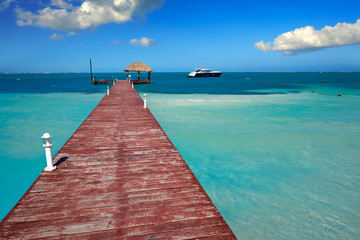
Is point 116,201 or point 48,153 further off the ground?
point 48,153

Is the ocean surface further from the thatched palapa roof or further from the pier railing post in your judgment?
the thatched palapa roof

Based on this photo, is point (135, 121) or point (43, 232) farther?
point (135, 121)

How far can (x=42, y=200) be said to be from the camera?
4012 millimetres

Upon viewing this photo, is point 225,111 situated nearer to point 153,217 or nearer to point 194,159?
point 194,159

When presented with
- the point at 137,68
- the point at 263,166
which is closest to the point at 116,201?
the point at 263,166

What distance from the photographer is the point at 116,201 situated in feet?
13.1

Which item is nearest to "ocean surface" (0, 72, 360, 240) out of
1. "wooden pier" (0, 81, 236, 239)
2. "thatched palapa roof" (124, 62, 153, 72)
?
"wooden pier" (0, 81, 236, 239)

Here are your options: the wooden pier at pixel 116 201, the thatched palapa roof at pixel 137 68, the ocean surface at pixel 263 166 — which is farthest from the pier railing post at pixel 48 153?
the thatched palapa roof at pixel 137 68

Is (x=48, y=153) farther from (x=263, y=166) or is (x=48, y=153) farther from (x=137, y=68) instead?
(x=137, y=68)

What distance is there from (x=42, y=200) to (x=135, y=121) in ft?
22.7

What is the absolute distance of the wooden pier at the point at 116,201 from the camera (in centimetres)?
326

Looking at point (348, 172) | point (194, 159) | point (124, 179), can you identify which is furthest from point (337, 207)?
point (124, 179)

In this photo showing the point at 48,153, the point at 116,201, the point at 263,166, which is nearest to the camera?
the point at 116,201

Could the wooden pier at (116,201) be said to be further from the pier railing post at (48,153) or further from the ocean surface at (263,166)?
the ocean surface at (263,166)
